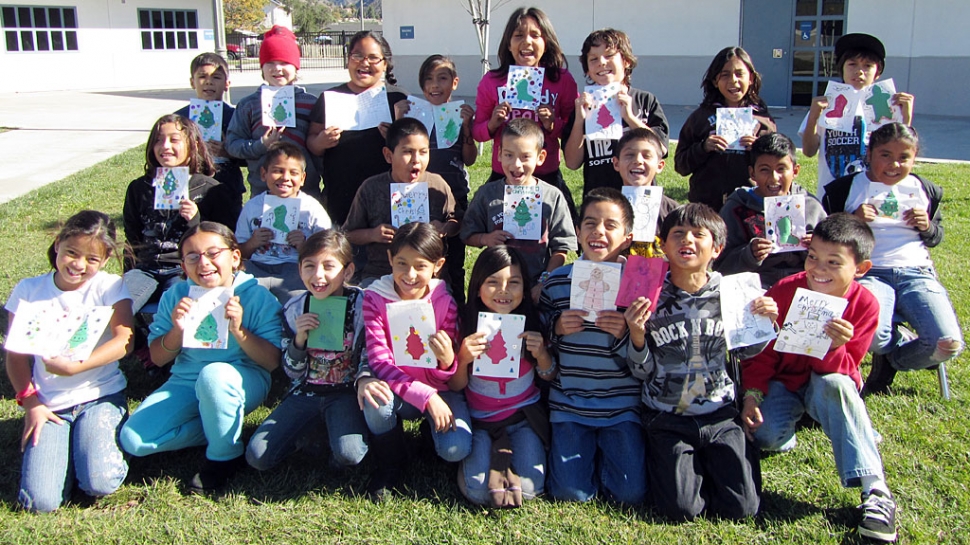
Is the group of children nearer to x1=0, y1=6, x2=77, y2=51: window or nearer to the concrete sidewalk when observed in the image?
the concrete sidewalk

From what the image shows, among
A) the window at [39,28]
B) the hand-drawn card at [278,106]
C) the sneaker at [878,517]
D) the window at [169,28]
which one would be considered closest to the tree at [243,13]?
the window at [169,28]

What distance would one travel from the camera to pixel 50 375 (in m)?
3.61

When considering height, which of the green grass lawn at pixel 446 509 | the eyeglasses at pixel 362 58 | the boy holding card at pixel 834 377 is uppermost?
the eyeglasses at pixel 362 58

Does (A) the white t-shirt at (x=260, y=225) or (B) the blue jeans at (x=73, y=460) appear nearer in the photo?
(B) the blue jeans at (x=73, y=460)

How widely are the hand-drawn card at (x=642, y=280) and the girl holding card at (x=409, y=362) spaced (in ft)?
2.63

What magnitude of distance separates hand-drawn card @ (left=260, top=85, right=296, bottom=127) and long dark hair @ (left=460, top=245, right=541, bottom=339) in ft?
6.78

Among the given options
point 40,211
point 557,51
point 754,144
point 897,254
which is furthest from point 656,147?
point 40,211

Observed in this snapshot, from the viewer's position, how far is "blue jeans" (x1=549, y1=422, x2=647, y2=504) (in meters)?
3.35

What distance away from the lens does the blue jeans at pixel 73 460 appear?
3.32 m

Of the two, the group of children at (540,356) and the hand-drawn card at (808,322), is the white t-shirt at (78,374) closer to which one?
the group of children at (540,356)

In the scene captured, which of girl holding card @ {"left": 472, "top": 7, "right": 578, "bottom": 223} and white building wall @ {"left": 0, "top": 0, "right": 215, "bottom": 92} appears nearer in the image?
girl holding card @ {"left": 472, "top": 7, "right": 578, "bottom": 223}

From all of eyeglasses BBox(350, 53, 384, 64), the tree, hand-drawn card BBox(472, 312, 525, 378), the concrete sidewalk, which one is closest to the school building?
the concrete sidewalk

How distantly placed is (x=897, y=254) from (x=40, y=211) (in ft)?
27.4

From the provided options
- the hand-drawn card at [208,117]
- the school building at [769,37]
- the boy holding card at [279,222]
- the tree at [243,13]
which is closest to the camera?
the boy holding card at [279,222]
